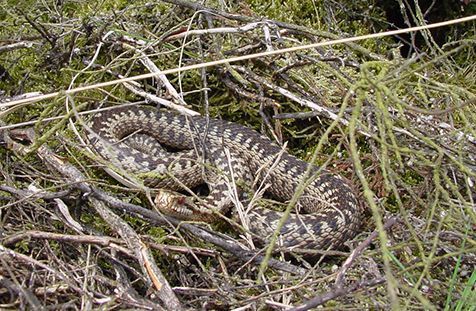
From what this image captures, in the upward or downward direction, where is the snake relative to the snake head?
downward

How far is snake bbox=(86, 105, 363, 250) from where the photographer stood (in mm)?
4145

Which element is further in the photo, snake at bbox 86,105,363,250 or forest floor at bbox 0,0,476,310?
snake at bbox 86,105,363,250

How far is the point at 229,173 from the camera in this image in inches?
186

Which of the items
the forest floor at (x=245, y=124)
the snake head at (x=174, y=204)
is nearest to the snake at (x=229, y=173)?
the snake head at (x=174, y=204)

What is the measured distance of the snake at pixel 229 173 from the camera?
4145mm

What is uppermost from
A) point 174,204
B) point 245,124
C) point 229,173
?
point 174,204

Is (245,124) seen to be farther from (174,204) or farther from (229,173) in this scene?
(174,204)

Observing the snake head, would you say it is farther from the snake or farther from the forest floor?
the forest floor

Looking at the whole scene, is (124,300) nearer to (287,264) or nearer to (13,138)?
(287,264)

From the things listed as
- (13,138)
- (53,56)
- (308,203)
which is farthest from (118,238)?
(53,56)

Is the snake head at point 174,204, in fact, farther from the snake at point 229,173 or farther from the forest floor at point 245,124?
the forest floor at point 245,124

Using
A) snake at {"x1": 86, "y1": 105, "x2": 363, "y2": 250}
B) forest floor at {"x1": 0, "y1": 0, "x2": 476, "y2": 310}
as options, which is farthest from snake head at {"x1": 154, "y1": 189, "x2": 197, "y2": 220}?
forest floor at {"x1": 0, "y1": 0, "x2": 476, "y2": 310}

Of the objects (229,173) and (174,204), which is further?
(229,173)

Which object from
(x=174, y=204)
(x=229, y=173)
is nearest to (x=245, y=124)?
(x=229, y=173)
